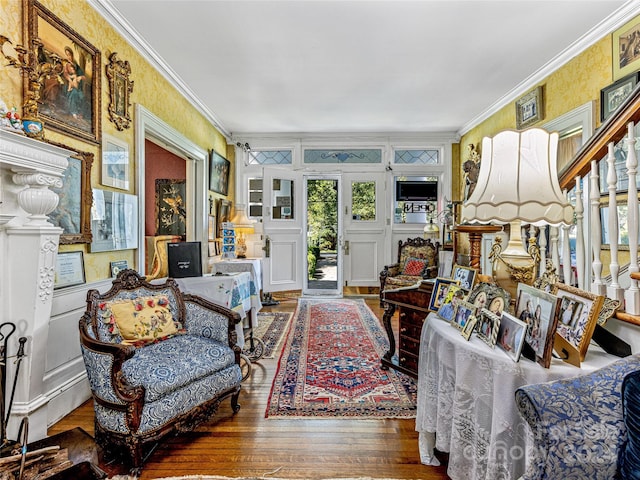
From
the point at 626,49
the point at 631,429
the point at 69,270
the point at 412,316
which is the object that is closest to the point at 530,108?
the point at 626,49

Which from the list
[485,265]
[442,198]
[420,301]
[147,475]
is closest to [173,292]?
[147,475]

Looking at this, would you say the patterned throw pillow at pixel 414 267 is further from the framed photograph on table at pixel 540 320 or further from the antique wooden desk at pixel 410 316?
the framed photograph on table at pixel 540 320

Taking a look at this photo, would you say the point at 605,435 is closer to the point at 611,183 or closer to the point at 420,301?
the point at 611,183

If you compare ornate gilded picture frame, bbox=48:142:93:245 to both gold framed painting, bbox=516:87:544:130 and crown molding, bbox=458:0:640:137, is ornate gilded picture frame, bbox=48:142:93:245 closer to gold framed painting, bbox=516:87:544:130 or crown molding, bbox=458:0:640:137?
crown molding, bbox=458:0:640:137

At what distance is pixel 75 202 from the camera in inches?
86.6

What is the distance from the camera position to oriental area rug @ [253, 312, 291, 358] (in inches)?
130

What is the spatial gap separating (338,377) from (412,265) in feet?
8.99

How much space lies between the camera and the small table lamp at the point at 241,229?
4.83 metres

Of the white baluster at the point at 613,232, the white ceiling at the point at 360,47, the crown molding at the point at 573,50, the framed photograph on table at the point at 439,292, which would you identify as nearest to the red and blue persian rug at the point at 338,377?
the framed photograph on table at the point at 439,292

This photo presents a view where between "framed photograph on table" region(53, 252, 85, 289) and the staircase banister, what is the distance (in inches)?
116

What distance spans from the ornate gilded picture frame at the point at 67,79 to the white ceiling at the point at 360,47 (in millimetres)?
434

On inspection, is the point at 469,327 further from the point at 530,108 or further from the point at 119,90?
the point at 530,108

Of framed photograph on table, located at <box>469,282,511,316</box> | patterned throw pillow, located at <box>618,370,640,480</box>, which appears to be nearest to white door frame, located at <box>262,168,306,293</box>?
framed photograph on table, located at <box>469,282,511,316</box>

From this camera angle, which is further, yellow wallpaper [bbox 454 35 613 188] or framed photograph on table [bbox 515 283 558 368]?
yellow wallpaper [bbox 454 35 613 188]
